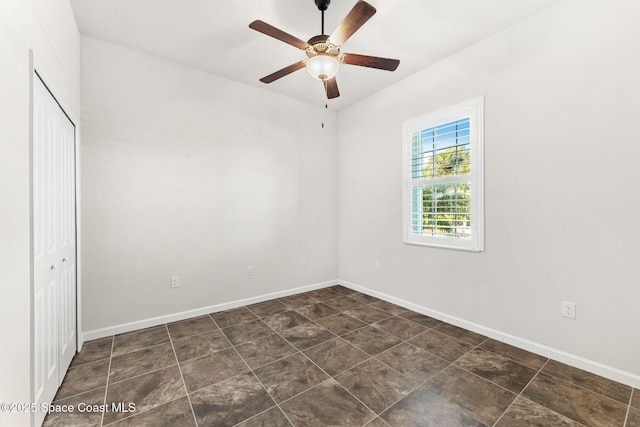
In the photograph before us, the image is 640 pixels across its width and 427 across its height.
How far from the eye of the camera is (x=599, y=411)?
1660 millimetres

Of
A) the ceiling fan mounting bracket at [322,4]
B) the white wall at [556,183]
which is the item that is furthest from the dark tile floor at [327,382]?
the ceiling fan mounting bracket at [322,4]

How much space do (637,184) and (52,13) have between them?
3.94 metres

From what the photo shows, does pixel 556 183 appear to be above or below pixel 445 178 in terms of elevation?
below

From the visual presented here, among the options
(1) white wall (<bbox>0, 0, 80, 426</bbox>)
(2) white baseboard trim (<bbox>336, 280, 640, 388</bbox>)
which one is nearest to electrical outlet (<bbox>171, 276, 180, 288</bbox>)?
(1) white wall (<bbox>0, 0, 80, 426</bbox>)

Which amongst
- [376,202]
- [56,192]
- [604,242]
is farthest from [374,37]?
[56,192]

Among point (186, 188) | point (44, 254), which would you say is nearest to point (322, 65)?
point (186, 188)

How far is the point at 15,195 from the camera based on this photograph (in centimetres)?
121

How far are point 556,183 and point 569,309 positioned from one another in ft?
3.25

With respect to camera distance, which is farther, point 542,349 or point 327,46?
point 542,349

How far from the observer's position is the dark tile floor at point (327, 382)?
64.1 inches

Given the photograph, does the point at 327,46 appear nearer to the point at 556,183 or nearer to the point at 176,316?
the point at 556,183

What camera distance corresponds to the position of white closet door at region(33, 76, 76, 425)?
1494 millimetres

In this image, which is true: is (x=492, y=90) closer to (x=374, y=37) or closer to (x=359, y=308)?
(x=374, y=37)

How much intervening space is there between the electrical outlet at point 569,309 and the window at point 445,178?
2.39 feet
